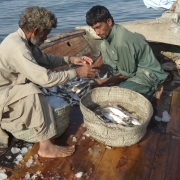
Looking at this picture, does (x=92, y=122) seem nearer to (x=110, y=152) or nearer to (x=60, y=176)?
(x=110, y=152)

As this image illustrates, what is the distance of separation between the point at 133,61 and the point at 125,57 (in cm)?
15

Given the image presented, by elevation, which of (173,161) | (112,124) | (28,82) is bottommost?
(173,161)

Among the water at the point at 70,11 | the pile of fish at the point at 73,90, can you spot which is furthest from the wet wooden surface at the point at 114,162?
the water at the point at 70,11

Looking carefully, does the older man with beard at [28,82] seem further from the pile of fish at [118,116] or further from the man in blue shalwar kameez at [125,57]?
the man in blue shalwar kameez at [125,57]

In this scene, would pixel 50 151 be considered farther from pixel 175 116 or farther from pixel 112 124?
pixel 175 116

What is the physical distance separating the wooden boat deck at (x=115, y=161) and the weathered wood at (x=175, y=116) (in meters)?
0.03

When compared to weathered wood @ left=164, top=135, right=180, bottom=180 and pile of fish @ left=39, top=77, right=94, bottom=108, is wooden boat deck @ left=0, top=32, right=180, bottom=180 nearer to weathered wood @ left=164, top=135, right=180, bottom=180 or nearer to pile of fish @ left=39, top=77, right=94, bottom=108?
weathered wood @ left=164, top=135, right=180, bottom=180

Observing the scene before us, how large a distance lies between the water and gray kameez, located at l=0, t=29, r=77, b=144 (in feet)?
30.0

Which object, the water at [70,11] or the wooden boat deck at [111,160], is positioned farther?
the water at [70,11]

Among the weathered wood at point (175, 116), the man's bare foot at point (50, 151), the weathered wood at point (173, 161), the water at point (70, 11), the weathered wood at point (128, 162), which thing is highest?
the man's bare foot at point (50, 151)

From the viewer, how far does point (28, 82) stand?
3.20 m

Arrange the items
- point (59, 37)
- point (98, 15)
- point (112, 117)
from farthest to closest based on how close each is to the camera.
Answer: point (59, 37) → point (98, 15) → point (112, 117)


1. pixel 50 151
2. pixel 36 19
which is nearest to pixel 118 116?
pixel 50 151

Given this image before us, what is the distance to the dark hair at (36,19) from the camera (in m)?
2.88
